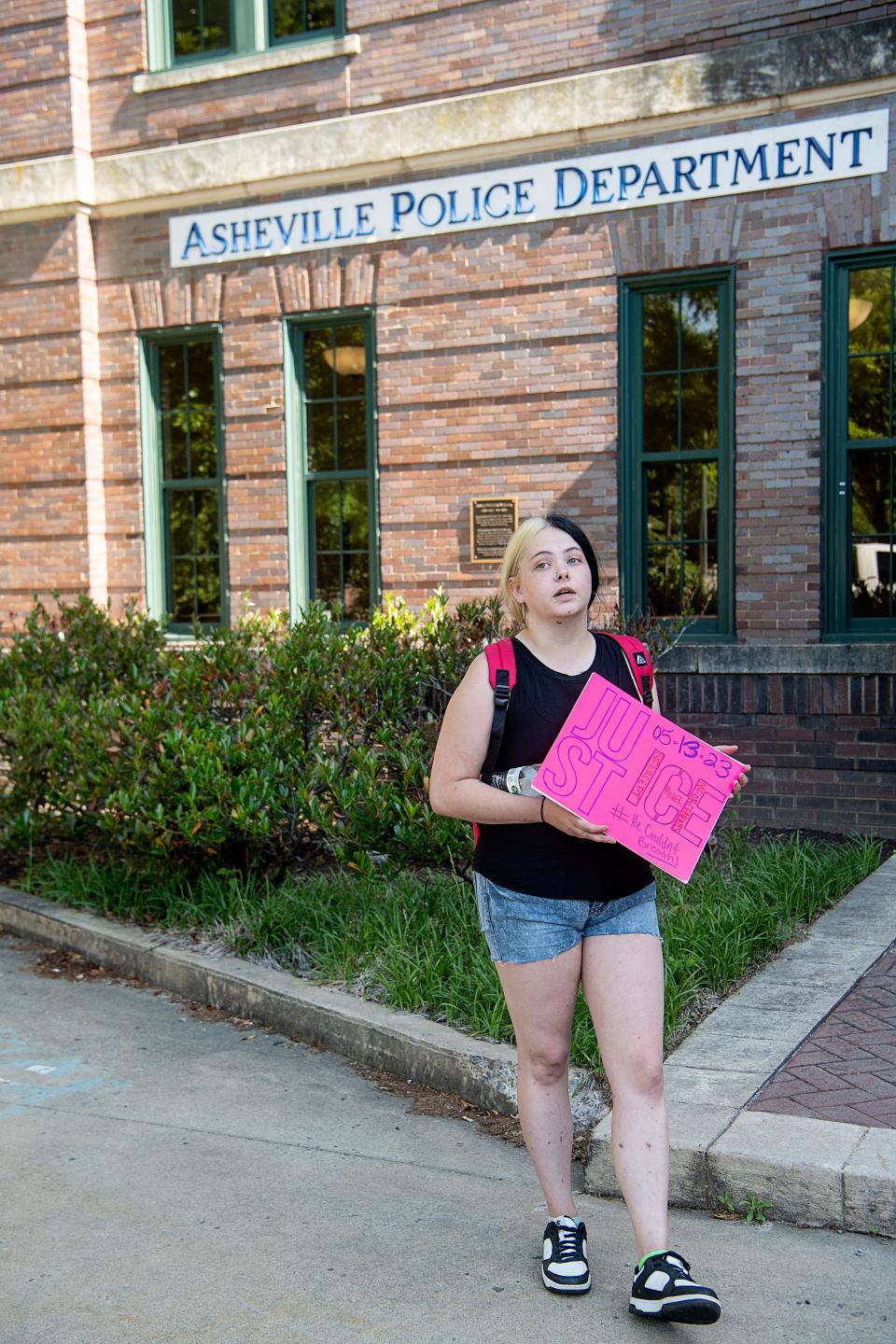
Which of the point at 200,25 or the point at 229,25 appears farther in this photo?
the point at 200,25

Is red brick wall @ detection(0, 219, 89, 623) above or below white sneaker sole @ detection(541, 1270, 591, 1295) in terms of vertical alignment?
above

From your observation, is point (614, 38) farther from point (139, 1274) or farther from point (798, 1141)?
point (139, 1274)

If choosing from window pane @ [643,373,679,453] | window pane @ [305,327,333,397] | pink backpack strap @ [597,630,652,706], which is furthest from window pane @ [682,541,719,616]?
pink backpack strap @ [597,630,652,706]

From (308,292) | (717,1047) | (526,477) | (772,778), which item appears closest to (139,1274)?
(717,1047)

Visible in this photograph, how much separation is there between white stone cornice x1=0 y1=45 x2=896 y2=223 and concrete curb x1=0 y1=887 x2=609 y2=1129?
658 cm

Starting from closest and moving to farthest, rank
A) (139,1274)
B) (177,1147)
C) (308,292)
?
1. (139,1274)
2. (177,1147)
3. (308,292)

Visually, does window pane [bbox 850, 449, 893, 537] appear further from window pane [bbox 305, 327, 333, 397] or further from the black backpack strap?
the black backpack strap

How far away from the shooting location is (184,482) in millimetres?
12211

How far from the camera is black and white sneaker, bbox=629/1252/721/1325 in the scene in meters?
3.15

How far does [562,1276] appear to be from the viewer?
11.4ft

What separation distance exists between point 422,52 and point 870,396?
447 cm

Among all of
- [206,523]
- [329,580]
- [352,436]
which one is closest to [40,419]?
[206,523]

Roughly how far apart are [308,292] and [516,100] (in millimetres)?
2271

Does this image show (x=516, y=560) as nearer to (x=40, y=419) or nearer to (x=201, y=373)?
(x=201, y=373)
